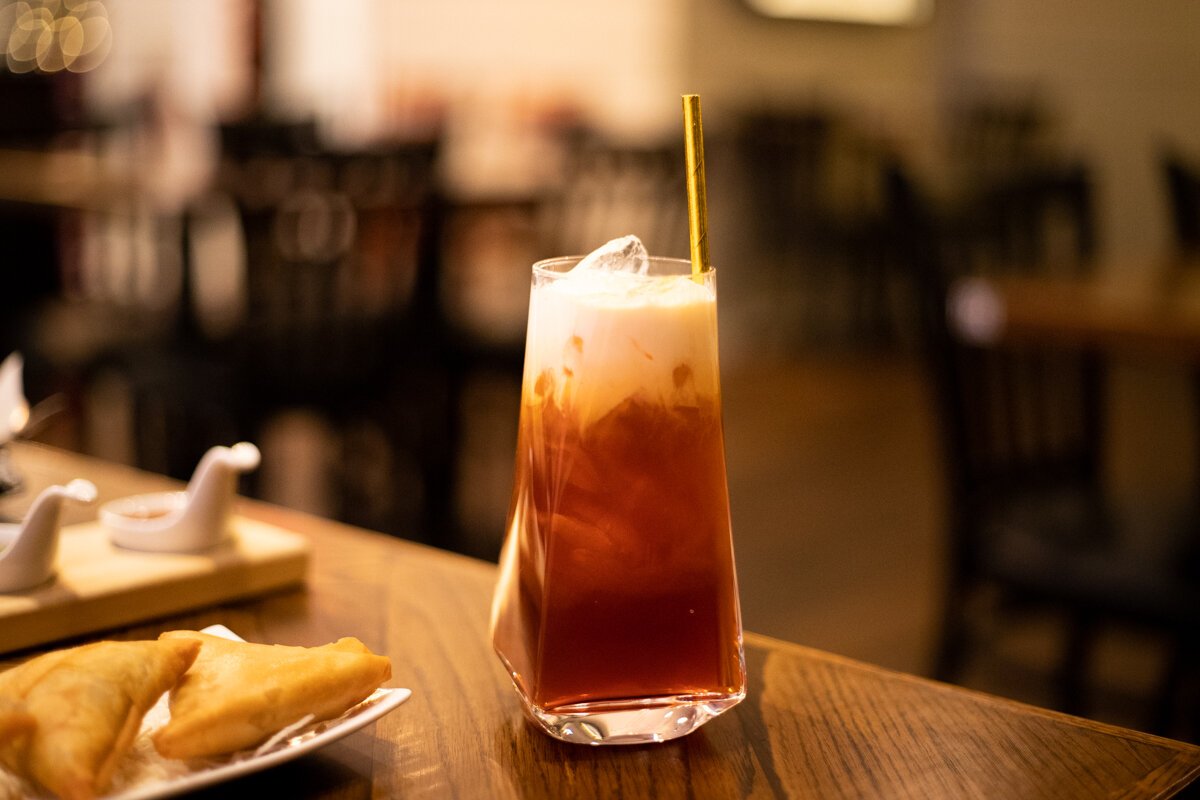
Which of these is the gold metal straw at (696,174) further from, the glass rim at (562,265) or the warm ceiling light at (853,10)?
the warm ceiling light at (853,10)

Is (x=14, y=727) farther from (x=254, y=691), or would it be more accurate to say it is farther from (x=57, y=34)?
(x=57, y=34)

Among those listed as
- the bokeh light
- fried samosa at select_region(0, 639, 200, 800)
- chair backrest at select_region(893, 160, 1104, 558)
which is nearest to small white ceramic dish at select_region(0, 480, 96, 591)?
fried samosa at select_region(0, 639, 200, 800)

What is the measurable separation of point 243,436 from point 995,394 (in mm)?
1591

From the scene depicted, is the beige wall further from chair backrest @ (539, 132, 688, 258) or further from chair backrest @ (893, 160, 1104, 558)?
chair backrest @ (893, 160, 1104, 558)

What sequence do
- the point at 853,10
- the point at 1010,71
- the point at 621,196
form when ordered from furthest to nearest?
the point at 1010,71 → the point at 853,10 → the point at 621,196

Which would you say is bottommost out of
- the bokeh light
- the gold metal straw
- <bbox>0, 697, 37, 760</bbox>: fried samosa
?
<bbox>0, 697, 37, 760</bbox>: fried samosa

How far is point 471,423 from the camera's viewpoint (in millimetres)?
3301

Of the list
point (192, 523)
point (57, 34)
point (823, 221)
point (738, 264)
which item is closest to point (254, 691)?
point (192, 523)

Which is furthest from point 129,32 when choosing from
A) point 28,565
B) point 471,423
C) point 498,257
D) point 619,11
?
point 28,565

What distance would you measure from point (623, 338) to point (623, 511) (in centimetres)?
9

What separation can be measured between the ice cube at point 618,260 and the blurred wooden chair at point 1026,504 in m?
1.26

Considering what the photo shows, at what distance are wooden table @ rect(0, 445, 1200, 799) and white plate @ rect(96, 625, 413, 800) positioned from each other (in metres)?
0.02

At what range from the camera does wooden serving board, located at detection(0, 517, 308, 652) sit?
28.9 inches

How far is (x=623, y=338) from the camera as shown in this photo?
24.0 inches
